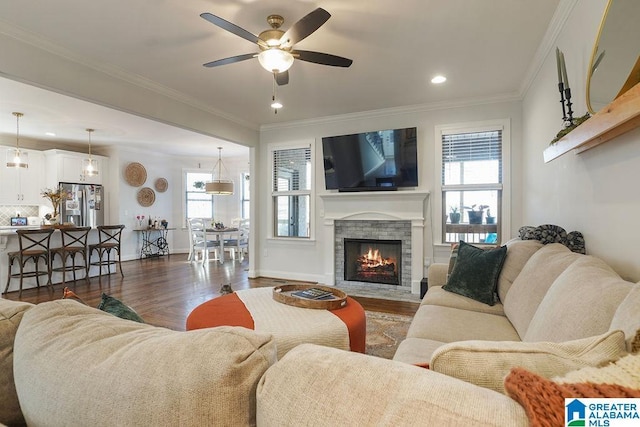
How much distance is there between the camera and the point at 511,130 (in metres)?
Answer: 4.13

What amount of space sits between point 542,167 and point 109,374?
11.8 feet

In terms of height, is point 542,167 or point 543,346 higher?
point 542,167

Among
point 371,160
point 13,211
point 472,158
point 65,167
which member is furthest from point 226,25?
point 13,211

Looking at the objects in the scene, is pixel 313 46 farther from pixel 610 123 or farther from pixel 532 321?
pixel 532 321

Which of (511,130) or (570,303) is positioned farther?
(511,130)

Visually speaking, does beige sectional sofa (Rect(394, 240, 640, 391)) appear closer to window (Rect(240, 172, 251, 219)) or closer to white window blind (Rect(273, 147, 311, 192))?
white window blind (Rect(273, 147, 311, 192))

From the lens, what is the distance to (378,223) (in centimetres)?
487

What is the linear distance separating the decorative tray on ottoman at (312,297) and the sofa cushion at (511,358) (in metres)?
1.48

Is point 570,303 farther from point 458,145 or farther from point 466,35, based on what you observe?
point 458,145

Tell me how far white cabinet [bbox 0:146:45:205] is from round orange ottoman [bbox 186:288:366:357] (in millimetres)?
7082

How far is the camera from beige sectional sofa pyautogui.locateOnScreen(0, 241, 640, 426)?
1.57 ft

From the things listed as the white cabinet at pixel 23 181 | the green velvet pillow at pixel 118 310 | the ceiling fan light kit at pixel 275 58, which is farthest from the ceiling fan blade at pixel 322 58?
the white cabinet at pixel 23 181

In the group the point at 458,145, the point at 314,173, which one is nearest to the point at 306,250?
the point at 314,173

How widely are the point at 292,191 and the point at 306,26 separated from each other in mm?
3500
